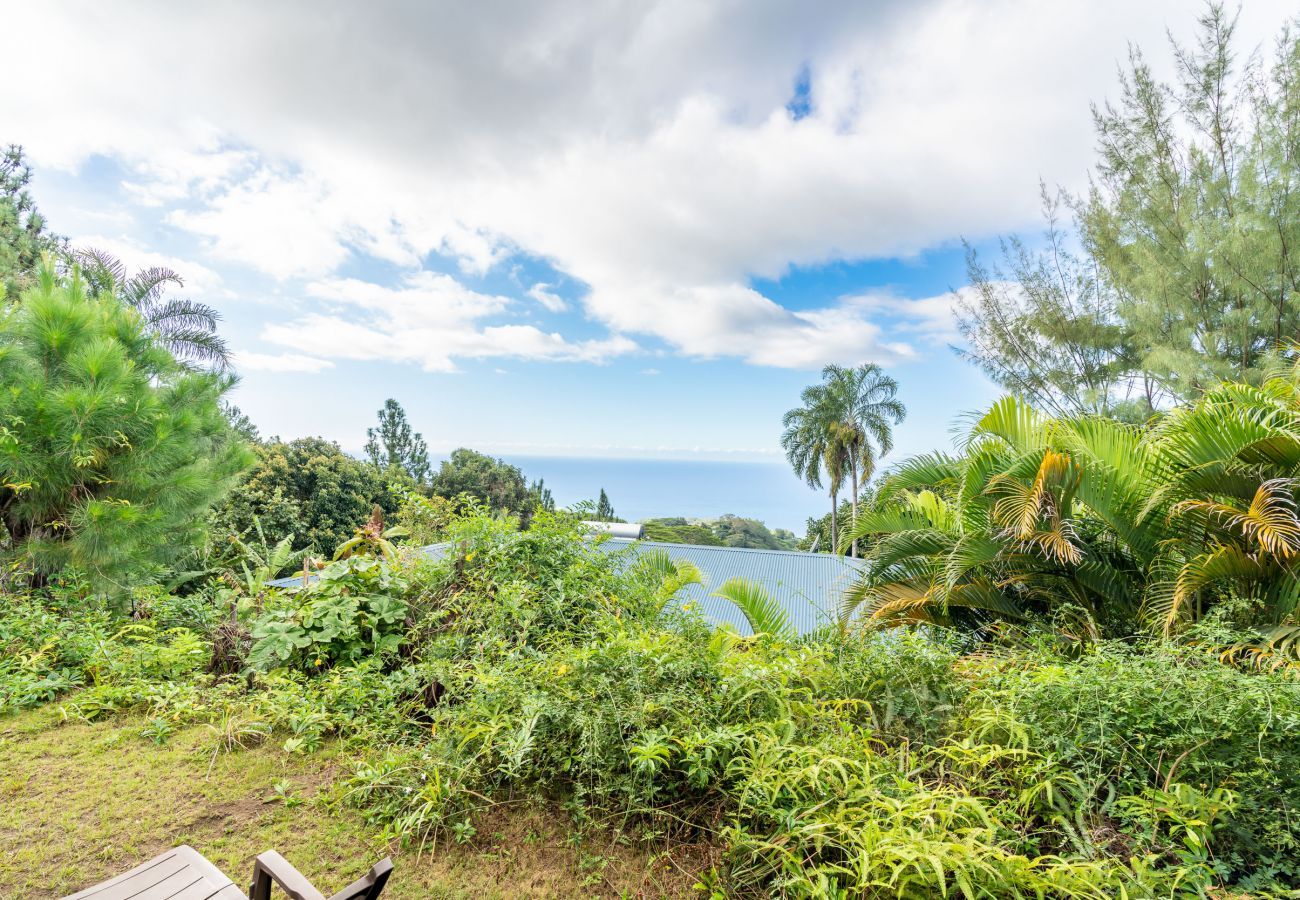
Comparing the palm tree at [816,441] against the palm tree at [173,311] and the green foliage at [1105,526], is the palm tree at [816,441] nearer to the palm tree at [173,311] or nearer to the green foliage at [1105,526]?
the palm tree at [173,311]

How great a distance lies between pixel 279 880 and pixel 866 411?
101ft

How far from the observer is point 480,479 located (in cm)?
3212

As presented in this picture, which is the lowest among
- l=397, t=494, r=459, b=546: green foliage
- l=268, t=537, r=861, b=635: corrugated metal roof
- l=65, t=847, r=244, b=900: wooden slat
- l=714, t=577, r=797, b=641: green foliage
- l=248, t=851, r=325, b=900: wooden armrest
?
l=268, t=537, r=861, b=635: corrugated metal roof

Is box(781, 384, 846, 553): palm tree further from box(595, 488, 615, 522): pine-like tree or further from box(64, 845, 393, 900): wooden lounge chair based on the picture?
box(64, 845, 393, 900): wooden lounge chair

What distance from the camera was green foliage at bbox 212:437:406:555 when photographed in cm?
1568

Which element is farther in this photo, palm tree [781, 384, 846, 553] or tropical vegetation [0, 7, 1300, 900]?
palm tree [781, 384, 846, 553]

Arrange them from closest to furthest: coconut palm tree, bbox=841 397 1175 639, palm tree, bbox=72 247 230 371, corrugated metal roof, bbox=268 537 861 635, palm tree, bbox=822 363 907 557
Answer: coconut palm tree, bbox=841 397 1175 639 → corrugated metal roof, bbox=268 537 861 635 → palm tree, bbox=72 247 230 371 → palm tree, bbox=822 363 907 557

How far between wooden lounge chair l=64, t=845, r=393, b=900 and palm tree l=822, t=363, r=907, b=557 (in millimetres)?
30137

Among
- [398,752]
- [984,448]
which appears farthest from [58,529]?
[984,448]

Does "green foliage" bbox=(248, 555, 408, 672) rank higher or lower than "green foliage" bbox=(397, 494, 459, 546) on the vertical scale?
lower

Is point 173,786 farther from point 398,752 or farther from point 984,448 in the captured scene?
point 984,448

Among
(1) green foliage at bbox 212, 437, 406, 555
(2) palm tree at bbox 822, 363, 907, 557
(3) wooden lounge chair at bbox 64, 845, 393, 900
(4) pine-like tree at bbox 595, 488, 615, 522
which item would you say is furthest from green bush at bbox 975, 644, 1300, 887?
(2) palm tree at bbox 822, 363, 907, 557

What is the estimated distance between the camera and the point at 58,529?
3904 mm

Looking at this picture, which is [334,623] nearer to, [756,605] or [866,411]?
[756,605]
